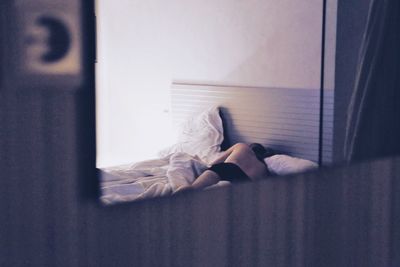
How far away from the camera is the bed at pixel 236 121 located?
3.95m

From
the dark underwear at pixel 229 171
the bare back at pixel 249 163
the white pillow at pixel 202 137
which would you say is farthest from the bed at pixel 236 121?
the dark underwear at pixel 229 171

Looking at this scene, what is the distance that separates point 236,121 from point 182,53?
703 mm

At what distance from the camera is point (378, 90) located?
3008mm

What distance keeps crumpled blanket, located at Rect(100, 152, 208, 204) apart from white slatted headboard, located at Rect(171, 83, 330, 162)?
25.2 inches

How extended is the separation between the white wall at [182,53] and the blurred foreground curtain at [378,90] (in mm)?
896

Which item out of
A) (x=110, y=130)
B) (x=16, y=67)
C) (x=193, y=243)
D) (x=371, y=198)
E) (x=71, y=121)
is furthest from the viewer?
(x=110, y=130)

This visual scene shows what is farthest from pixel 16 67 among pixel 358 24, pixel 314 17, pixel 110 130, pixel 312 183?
pixel 110 130

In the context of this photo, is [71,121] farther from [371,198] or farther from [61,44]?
[371,198]

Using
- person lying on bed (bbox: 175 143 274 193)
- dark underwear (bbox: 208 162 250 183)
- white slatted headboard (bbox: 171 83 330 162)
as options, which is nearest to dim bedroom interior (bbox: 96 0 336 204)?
white slatted headboard (bbox: 171 83 330 162)

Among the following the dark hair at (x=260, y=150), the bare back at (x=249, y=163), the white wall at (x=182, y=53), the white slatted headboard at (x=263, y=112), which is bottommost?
the dark hair at (x=260, y=150)

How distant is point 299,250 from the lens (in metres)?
2.52

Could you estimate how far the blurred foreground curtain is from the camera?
295cm

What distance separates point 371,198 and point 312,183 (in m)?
0.44

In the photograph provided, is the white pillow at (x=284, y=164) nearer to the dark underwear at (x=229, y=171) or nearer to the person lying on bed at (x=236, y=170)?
the person lying on bed at (x=236, y=170)
